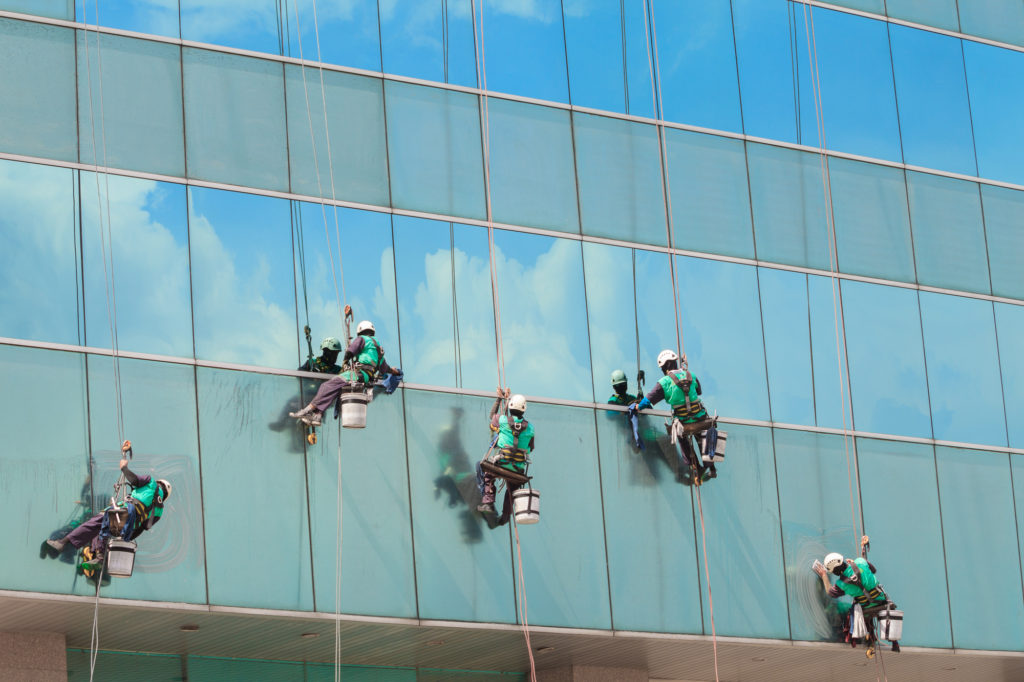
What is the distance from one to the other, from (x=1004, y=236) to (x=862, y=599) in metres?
7.34

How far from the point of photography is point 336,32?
22109 millimetres

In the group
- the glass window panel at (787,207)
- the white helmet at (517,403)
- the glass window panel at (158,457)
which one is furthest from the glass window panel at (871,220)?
the glass window panel at (158,457)

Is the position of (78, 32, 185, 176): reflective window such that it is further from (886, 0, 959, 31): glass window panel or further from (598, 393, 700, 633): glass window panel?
(886, 0, 959, 31): glass window panel

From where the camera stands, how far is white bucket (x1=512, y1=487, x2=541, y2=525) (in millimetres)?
19719

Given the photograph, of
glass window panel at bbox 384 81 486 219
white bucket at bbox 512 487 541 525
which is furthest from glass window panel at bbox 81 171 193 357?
white bucket at bbox 512 487 541 525

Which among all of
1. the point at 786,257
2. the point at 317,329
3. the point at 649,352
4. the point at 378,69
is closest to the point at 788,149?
the point at 786,257

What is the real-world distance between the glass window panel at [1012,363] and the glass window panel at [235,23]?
12341 mm

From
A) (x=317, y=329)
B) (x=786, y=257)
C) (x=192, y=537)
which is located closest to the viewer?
(x=192, y=537)

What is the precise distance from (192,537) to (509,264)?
594cm

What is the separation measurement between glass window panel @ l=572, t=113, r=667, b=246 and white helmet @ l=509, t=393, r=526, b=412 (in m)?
3.74

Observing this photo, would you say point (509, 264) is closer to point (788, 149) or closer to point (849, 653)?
point (788, 149)

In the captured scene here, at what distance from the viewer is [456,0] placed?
76.0 feet

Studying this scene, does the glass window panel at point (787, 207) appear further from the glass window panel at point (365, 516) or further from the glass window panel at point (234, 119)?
the glass window panel at point (234, 119)

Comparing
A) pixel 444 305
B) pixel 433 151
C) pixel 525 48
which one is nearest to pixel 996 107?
pixel 525 48
